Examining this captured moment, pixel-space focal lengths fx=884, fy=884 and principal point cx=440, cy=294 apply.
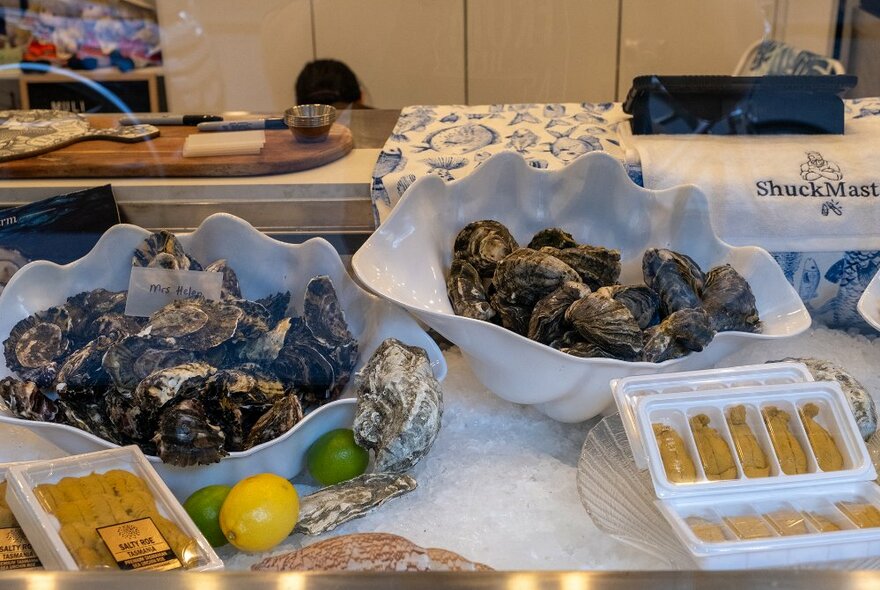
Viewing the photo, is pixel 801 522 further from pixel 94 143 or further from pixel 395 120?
pixel 94 143

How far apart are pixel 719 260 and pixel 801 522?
40cm

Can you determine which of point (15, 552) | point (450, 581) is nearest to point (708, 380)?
point (450, 581)

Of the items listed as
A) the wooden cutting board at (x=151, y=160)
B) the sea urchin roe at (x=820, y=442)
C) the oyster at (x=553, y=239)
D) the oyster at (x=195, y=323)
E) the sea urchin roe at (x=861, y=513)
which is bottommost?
the sea urchin roe at (x=861, y=513)

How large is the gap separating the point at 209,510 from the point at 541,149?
0.58 meters

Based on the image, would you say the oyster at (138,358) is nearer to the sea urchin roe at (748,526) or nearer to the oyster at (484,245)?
the oyster at (484,245)

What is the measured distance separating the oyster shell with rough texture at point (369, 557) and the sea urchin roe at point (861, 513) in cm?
28

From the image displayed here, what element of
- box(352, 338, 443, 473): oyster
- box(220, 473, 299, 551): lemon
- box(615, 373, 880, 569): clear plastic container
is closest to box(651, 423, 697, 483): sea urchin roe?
box(615, 373, 880, 569): clear plastic container

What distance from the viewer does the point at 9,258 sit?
0.88 metres

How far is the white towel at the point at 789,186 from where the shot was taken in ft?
3.22

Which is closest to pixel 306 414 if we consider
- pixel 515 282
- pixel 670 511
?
pixel 515 282

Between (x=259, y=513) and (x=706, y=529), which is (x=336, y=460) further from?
(x=706, y=529)

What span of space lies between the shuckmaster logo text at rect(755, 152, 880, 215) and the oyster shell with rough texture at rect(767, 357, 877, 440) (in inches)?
7.9

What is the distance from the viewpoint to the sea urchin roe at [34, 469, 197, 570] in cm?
62

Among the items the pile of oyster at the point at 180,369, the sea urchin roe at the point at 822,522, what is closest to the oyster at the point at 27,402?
the pile of oyster at the point at 180,369
